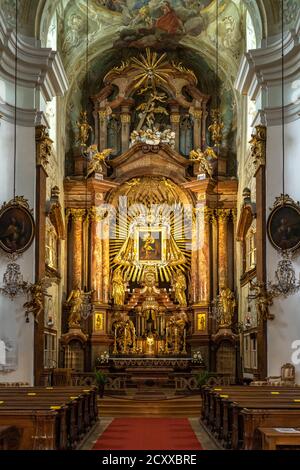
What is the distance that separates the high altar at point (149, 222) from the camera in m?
27.2

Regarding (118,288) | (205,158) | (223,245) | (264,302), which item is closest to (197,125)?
(205,158)

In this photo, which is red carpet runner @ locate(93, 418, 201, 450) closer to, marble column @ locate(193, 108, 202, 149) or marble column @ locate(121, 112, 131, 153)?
marble column @ locate(121, 112, 131, 153)

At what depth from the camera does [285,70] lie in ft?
69.1

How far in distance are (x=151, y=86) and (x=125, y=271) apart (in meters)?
6.58

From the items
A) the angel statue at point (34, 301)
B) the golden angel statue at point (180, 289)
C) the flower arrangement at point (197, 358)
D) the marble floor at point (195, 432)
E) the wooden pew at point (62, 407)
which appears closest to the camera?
the wooden pew at point (62, 407)

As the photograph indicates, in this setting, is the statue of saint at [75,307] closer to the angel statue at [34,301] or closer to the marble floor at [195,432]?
the angel statue at [34,301]

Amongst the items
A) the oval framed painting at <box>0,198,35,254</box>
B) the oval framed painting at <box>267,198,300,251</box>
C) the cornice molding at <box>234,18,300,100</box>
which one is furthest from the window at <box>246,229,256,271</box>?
the oval framed painting at <box>0,198,35,254</box>

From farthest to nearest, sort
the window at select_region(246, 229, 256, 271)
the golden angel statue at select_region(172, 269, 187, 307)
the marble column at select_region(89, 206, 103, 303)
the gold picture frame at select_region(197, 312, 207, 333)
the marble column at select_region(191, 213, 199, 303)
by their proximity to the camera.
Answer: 1. the golden angel statue at select_region(172, 269, 187, 307)
2. the marble column at select_region(191, 213, 199, 303)
3. the marble column at select_region(89, 206, 103, 303)
4. the gold picture frame at select_region(197, 312, 207, 333)
5. the window at select_region(246, 229, 256, 271)

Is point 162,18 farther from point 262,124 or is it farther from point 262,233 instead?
point 262,233

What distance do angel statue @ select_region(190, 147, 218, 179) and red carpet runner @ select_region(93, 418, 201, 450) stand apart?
11.9 meters

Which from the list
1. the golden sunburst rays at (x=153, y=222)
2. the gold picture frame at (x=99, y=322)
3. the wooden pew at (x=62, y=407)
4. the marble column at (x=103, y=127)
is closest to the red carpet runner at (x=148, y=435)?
the wooden pew at (x=62, y=407)

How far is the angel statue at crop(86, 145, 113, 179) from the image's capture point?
2782 centimetres

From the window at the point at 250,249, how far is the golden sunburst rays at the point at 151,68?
7094 millimetres
